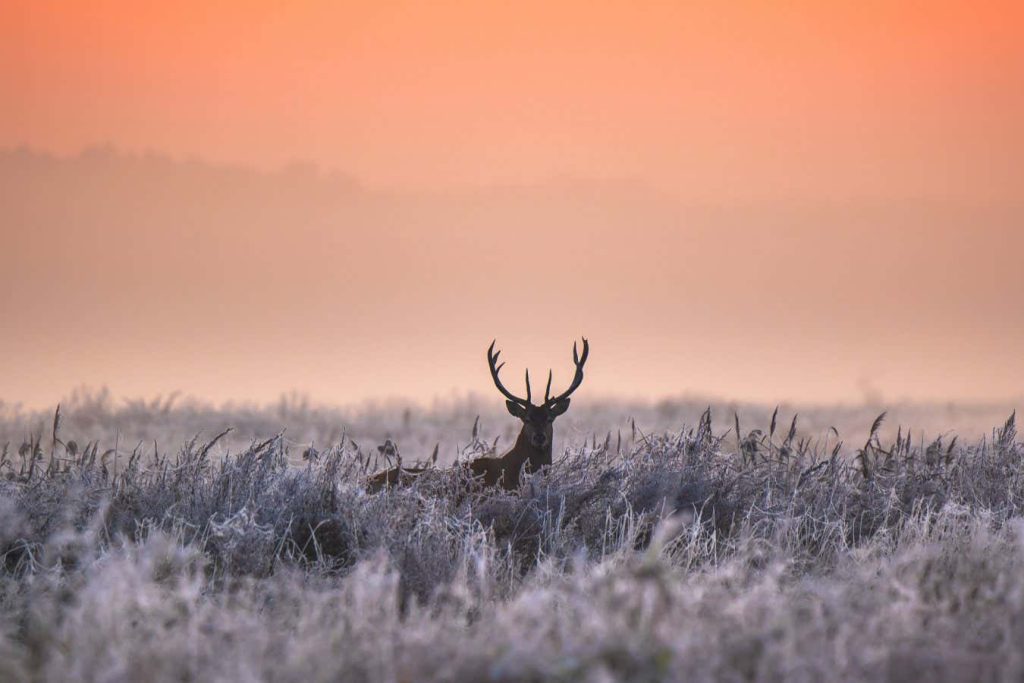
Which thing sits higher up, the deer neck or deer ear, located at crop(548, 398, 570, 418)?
deer ear, located at crop(548, 398, 570, 418)

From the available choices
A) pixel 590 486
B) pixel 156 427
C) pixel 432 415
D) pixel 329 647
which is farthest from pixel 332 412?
pixel 329 647

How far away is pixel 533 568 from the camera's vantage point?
7.85 meters

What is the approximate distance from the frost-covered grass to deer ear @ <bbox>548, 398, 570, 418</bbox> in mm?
2559

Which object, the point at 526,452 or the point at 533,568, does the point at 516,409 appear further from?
the point at 533,568

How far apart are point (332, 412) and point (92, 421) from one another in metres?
4.99

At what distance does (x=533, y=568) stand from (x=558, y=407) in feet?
18.4

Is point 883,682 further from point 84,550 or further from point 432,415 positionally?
point 432,415

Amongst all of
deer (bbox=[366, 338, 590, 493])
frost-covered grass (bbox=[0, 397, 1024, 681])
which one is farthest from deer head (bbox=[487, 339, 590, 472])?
frost-covered grass (bbox=[0, 397, 1024, 681])

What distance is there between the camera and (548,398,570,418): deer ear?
43.6 feet

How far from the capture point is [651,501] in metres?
8.95

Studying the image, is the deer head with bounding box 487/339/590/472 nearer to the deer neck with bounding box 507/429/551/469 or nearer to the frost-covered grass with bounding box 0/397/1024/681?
the deer neck with bounding box 507/429/551/469

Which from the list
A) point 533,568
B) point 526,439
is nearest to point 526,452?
point 526,439

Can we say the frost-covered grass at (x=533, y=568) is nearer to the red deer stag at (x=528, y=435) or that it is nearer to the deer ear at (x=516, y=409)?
the red deer stag at (x=528, y=435)

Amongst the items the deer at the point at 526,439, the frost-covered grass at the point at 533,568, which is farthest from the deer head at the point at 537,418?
the frost-covered grass at the point at 533,568
